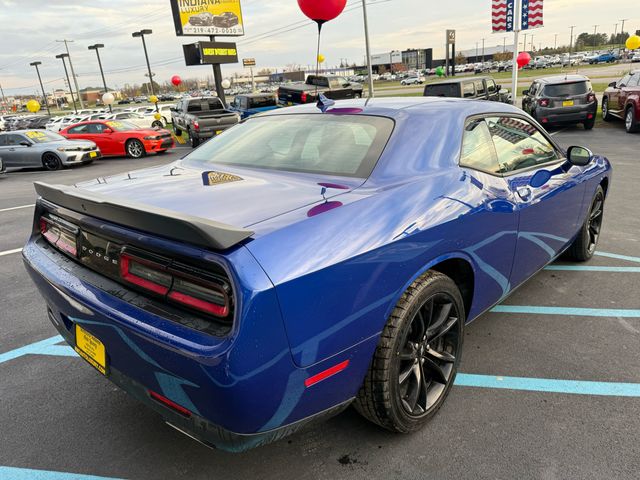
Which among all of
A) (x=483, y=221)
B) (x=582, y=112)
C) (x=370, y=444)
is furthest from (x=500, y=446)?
(x=582, y=112)

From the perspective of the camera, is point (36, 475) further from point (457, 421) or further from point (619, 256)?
point (619, 256)

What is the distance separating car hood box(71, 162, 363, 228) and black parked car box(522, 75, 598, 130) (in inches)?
532

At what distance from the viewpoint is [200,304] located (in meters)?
1.62

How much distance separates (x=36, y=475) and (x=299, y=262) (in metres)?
1.69

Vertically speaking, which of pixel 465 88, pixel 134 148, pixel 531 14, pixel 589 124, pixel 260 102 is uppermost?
pixel 531 14

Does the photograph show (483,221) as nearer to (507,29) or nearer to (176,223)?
(176,223)

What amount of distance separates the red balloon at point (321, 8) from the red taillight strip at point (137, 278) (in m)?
7.23

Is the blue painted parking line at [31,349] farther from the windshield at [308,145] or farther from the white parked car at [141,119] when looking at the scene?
the white parked car at [141,119]

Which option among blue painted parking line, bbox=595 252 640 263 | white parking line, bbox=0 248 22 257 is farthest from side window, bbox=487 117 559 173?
white parking line, bbox=0 248 22 257

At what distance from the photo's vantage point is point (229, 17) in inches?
926

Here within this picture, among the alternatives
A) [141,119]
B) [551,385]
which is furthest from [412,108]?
[141,119]

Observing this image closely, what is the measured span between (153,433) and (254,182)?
4.55 feet

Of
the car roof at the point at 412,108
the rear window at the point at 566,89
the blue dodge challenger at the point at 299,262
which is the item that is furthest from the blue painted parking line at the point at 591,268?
the rear window at the point at 566,89

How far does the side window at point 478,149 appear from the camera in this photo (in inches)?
102
